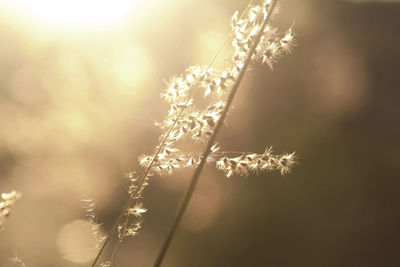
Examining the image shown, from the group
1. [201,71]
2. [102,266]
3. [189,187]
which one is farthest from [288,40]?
[102,266]

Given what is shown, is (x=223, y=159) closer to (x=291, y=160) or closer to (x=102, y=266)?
(x=291, y=160)

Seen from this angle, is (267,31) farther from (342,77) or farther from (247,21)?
(342,77)

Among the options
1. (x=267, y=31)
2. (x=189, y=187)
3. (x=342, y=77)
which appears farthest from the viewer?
(x=342, y=77)

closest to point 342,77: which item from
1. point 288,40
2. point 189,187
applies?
point 288,40

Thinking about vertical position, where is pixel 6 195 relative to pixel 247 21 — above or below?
below

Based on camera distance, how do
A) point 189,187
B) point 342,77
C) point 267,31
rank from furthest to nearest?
point 342,77, point 267,31, point 189,187

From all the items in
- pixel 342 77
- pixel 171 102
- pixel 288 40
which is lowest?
pixel 171 102

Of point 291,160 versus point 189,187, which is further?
point 291,160

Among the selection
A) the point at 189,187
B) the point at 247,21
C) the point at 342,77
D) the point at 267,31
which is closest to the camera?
the point at 189,187

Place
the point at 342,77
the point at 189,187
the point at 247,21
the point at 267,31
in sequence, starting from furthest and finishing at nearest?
the point at 342,77 → the point at 247,21 → the point at 267,31 → the point at 189,187
